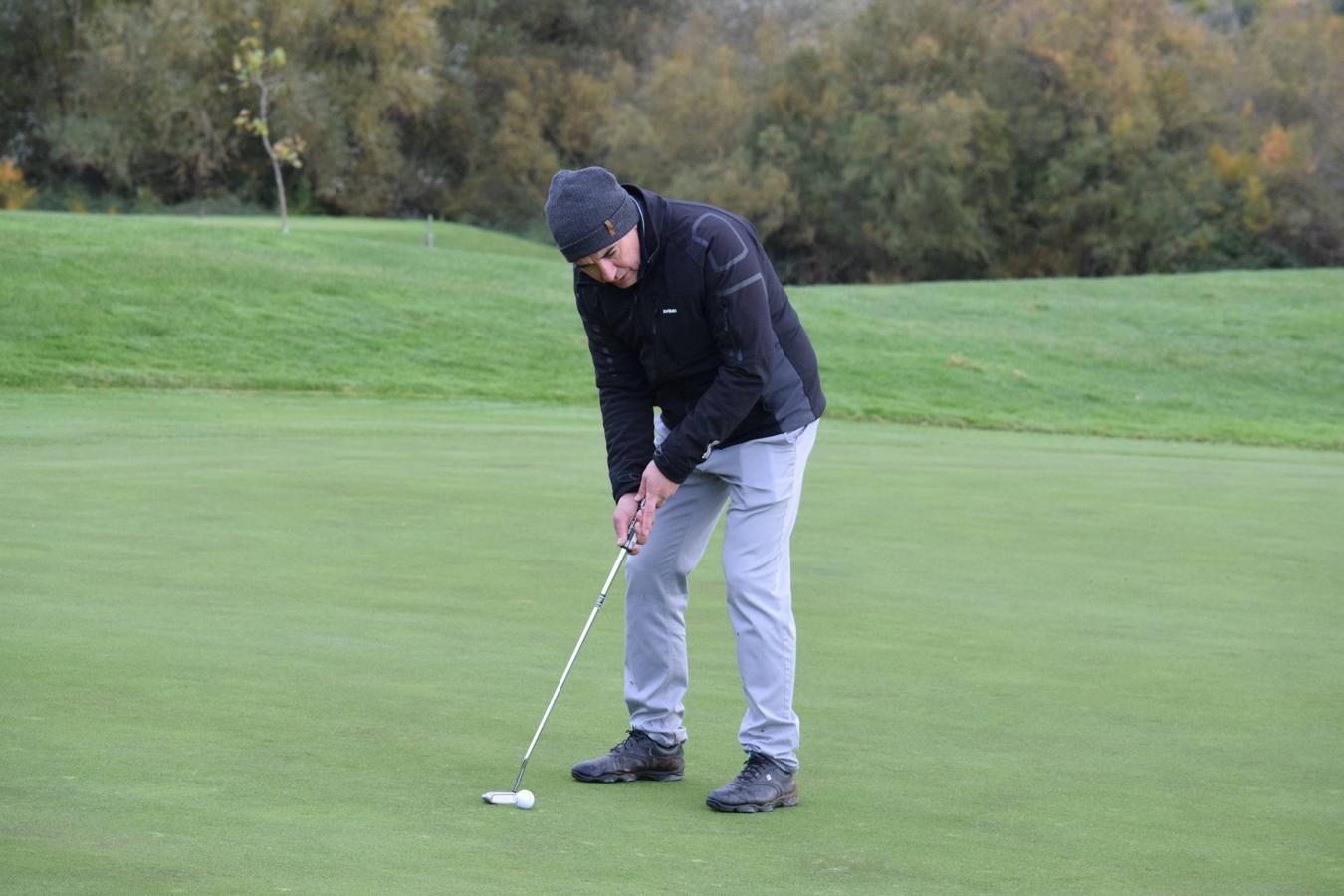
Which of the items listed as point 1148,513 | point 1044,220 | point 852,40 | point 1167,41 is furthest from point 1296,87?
point 1148,513

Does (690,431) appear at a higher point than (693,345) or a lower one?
lower

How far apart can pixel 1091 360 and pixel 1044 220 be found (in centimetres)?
2739

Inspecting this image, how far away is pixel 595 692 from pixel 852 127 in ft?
160

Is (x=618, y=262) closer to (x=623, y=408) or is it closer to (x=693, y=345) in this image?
(x=693, y=345)

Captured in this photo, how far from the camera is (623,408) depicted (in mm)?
5266

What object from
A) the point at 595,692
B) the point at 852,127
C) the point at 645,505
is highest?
the point at 852,127

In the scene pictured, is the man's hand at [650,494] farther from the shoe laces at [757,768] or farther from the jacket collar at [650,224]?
the shoe laces at [757,768]

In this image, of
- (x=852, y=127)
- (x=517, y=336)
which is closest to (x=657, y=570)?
(x=517, y=336)

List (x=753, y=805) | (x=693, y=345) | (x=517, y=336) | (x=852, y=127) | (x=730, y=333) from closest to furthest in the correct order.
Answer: (x=753, y=805) < (x=730, y=333) < (x=693, y=345) < (x=517, y=336) < (x=852, y=127)

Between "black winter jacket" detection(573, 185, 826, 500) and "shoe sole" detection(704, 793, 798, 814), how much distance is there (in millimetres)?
861

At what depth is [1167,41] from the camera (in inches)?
2018

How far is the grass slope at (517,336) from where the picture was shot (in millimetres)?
21016

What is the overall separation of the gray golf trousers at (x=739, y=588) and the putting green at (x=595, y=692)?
21cm

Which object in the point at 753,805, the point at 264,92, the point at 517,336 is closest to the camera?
the point at 753,805
